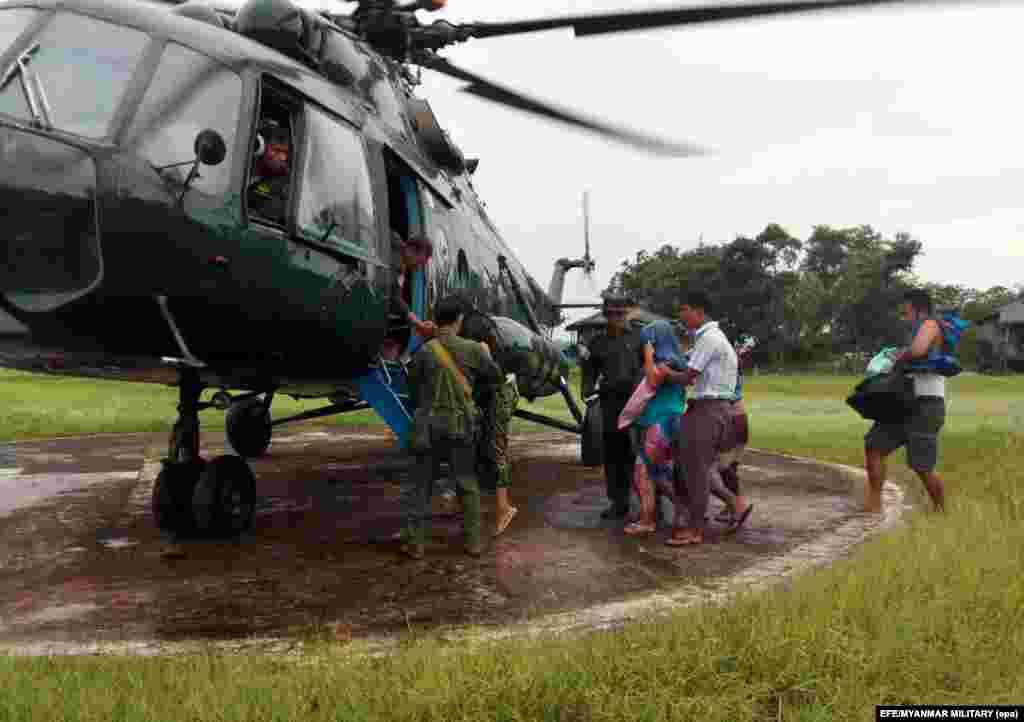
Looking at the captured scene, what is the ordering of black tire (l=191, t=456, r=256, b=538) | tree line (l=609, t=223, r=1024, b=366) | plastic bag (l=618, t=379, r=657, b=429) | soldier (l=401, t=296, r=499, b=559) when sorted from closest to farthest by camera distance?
soldier (l=401, t=296, r=499, b=559) < black tire (l=191, t=456, r=256, b=538) < plastic bag (l=618, t=379, r=657, b=429) < tree line (l=609, t=223, r=1024, b=366)

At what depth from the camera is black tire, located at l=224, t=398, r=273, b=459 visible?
10.8m

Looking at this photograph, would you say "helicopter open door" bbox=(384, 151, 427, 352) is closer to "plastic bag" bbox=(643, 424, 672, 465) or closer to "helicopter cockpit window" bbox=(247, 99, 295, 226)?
"helicopter cockpit window" bbox=(247, 99, 295, 226)

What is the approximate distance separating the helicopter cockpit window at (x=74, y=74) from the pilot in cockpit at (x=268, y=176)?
892mm

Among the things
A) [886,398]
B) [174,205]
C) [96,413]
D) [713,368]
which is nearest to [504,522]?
[713,368]

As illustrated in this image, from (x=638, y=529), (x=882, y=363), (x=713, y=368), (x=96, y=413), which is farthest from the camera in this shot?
(x=96, y=413)

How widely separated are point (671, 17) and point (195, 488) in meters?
4.59

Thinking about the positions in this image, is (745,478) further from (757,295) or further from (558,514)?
(757,295)

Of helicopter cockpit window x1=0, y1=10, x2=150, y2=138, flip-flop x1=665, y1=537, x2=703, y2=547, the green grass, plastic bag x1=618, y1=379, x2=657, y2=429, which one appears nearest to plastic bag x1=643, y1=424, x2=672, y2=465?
plastic bag x1=618, y1=379, x2=657, y2=429

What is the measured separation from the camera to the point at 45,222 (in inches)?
165

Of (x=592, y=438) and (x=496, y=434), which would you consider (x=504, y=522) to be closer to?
(x=496, y=434)

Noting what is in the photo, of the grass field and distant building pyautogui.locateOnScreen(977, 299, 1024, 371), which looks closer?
the grass field

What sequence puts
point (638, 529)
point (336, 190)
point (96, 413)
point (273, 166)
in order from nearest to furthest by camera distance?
1. point (273, 166)
2. point (336, 190)
3. point (638, 529)
4. point (96, 413)

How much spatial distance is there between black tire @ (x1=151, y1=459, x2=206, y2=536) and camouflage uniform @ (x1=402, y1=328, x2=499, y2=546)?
1576 millimetres

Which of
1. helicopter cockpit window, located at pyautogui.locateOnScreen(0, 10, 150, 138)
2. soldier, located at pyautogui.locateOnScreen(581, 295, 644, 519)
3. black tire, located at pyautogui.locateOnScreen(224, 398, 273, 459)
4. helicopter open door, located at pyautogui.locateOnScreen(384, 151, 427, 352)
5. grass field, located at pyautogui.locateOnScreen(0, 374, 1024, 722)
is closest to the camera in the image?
grass field, located at pyautogui.locateOnScreen(0, 374, 1024, 722)
